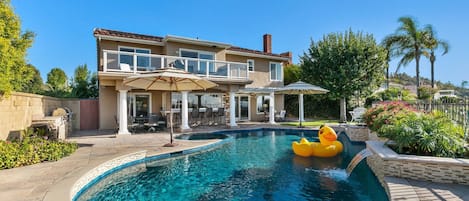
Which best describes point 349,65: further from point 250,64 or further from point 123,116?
point 123,116

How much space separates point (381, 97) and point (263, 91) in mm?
10693

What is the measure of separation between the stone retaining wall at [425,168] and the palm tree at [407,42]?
72.1ft

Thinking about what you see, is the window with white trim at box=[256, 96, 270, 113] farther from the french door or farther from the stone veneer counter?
the stone veneer counter

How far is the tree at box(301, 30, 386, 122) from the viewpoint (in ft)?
60.9

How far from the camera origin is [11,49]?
6797 millimetres

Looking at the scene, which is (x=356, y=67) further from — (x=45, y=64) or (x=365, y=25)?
(x=45, y=64)

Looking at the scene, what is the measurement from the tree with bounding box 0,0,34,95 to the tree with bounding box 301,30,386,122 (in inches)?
724

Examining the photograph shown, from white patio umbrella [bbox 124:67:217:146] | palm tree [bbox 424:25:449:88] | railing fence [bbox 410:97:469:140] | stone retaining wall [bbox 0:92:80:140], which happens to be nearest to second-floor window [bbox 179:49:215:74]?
white patio umbrella [bbox 124:67:217:146]

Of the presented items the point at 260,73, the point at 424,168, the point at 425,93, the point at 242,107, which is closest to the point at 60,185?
the point at 424,168

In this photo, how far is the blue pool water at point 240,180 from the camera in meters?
5.05

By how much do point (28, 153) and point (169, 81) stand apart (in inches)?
A: 206

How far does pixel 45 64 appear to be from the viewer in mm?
29422

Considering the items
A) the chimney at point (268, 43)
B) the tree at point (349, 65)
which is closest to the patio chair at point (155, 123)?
the chimney at point (268, 43)

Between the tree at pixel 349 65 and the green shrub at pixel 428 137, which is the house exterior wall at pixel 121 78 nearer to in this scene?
the tree at pixel 349 65
